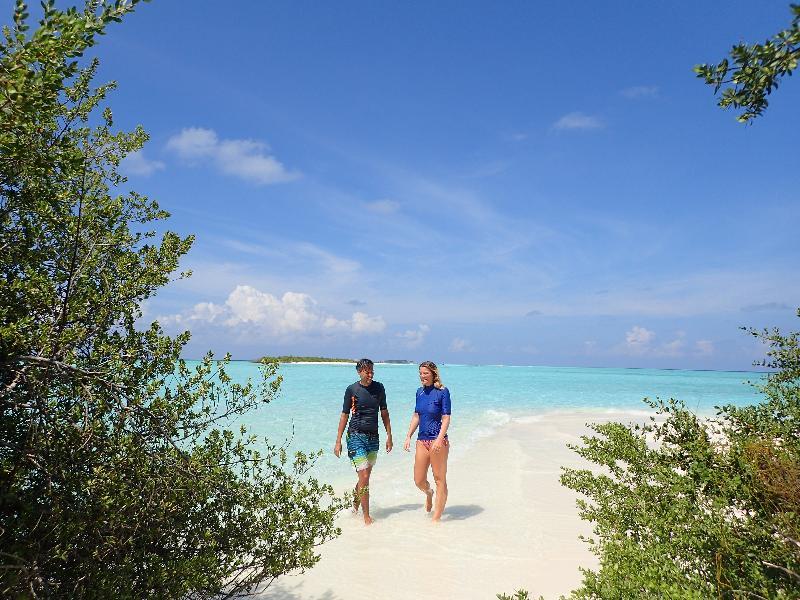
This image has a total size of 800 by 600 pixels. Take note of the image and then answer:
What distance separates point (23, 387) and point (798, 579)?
5.14 meters

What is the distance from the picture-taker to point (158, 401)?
385 centimetres

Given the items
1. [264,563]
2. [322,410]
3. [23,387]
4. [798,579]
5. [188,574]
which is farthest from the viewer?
[322,410]

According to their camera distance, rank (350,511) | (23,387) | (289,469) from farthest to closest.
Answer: (289,469) → (350,511) → (23,387)

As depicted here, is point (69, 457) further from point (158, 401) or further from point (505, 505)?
point (505, 505)

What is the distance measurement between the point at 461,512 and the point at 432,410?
2.25 meters

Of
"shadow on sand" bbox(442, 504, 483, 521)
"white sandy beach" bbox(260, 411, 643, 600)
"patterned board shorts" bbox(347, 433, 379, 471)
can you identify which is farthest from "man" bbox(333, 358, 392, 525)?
"shadow on sand" bbox(442, 504, 483, 521)

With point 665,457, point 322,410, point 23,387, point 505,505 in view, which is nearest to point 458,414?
point 322,410

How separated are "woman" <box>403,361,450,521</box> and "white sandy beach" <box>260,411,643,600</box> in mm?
684

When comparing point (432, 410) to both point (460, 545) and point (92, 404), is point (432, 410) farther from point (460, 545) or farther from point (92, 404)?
point (92, 404)

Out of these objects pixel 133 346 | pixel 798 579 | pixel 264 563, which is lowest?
pixel 264 563

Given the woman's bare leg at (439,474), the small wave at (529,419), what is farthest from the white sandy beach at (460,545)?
the small wave at (529,419)

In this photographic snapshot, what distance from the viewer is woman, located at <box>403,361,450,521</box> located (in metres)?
8.42

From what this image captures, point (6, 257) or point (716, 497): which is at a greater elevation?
point (6, 257)

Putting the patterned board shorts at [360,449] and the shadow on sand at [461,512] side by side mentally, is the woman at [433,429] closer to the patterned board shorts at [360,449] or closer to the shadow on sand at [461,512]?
the shadow on sand at [461,512]
